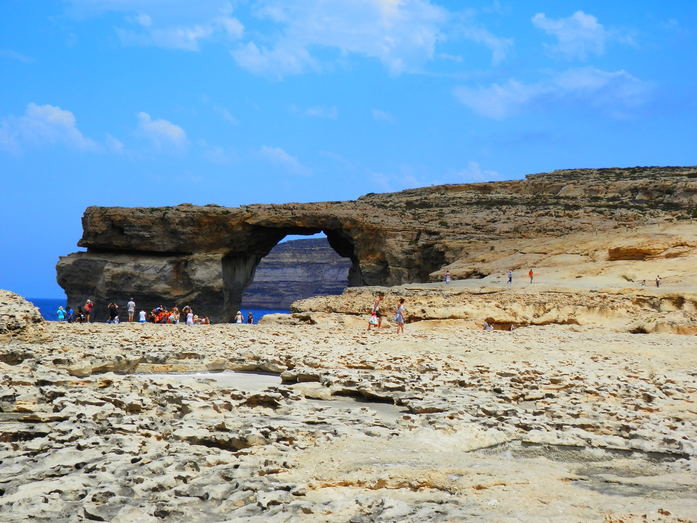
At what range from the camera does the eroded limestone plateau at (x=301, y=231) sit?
3919cm

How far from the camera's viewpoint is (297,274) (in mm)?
121812

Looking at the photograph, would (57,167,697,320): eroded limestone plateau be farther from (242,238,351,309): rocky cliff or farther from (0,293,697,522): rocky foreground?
(242,238,351,309): rocky cliff

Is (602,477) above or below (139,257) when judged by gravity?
below

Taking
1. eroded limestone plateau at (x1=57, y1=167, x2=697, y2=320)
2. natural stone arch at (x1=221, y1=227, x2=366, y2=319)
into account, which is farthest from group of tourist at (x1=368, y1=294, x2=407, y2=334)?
natural stone arch at (x1=221, y1=227, x2=366, y2=319)

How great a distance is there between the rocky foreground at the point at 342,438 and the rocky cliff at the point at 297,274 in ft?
341

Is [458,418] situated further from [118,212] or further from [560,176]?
[560,176]

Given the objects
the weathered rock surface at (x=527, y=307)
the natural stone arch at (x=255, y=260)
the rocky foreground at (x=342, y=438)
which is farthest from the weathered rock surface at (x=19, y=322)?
the natural stone arch at (x=255, y=260)

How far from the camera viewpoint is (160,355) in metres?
12.2

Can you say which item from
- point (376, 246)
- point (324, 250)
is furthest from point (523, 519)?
A: point (324, 250)

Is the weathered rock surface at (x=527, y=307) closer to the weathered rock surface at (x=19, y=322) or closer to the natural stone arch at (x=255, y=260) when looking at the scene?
the weathered rock surface at (x=19, y=322)

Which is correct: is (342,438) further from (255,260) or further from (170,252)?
(255,260)

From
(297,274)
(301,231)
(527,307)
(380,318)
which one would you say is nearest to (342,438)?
(380,318)

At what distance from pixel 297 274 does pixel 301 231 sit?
76.3 m

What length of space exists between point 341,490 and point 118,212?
42164 mm
